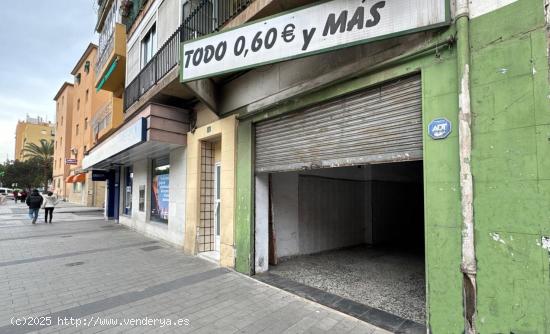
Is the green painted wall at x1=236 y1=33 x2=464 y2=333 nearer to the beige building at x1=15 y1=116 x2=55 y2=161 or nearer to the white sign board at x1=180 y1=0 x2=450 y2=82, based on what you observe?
the white sign board at x1=180 y1=0 x2=450 y2=82

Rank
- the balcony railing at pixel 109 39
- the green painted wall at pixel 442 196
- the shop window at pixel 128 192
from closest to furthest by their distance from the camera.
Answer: the green painted wall at pixel 442 196, the balcony railing at pixel 109 39, the shop window at pixel 128 192

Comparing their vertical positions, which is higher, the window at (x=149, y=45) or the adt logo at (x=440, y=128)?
the window at (x=149, y=45)

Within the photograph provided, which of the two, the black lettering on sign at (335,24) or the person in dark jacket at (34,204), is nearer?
the black lettering on sign at (335,24)

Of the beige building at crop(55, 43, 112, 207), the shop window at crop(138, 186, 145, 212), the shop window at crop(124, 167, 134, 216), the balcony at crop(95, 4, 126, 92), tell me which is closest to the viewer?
the shop window at crop(138, 186, 145, 212)

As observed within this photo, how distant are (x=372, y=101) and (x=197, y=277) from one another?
14.3 feet

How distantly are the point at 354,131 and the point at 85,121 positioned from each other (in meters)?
32.3

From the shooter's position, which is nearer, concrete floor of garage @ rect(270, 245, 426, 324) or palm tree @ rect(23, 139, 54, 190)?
concrete floor of garage @ rect(270, 245, 426, 324)

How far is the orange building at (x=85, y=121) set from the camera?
89.6ft

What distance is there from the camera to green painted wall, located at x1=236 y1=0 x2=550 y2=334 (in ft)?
8.31

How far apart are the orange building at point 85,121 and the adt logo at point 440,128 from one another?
91.8 feet

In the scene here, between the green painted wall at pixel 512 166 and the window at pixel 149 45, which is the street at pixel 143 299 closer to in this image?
the green painted wall at pixel 512 166

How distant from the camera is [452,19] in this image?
3055 millimetres

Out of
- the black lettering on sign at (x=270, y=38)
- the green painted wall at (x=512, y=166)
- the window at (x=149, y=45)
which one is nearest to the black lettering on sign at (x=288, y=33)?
the black lettering on sign at (x=270, y=38)

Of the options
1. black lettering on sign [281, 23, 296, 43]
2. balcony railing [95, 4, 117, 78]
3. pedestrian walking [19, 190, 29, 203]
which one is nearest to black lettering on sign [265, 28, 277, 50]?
black lettering on sign [281, 23, 296, 43]
